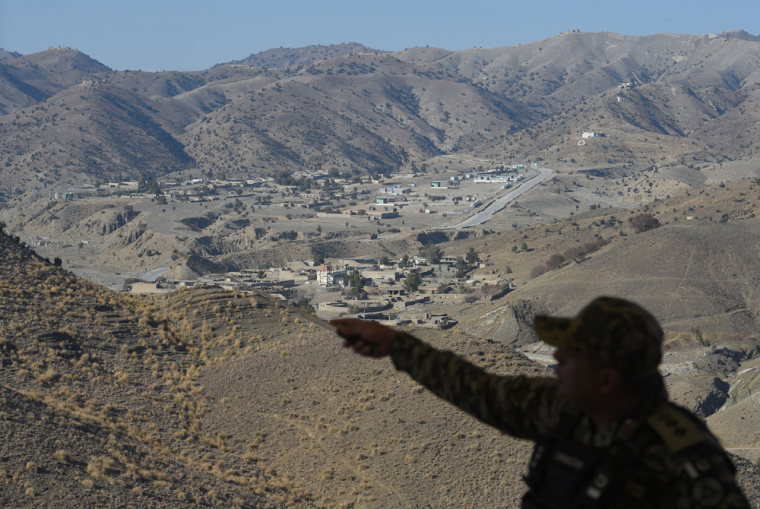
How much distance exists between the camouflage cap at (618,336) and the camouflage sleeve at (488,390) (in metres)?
0.33

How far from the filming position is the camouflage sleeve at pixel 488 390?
264cm

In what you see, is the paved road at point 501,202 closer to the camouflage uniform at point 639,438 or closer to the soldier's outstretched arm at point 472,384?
the soldier's outstretched arm at point 472,384

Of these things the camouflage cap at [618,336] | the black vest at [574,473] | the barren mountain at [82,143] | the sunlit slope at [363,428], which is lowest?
the sunlit slope at [363,428]

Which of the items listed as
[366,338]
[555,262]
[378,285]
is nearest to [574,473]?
[366,338]

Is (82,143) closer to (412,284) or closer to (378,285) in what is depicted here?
(378,285)

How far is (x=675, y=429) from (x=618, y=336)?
0.31m

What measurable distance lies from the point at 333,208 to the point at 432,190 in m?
24.9

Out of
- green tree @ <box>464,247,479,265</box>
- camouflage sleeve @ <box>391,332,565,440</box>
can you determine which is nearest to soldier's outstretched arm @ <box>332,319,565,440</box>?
camouflage sleeve @ <box>391,332,565,440</box>

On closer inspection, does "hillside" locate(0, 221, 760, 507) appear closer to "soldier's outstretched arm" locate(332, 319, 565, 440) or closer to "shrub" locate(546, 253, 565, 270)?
"soldier's outstretched arm" locate(332, 319, 565, 440)

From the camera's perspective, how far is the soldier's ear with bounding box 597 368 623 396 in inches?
91.5

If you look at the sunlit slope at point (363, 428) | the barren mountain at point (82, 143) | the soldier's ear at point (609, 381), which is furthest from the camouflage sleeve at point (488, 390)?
the barren mountain at point (82, 143)

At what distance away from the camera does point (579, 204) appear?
377 ft

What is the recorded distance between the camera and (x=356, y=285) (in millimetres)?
62031

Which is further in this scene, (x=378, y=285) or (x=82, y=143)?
(x=82, y=143)
